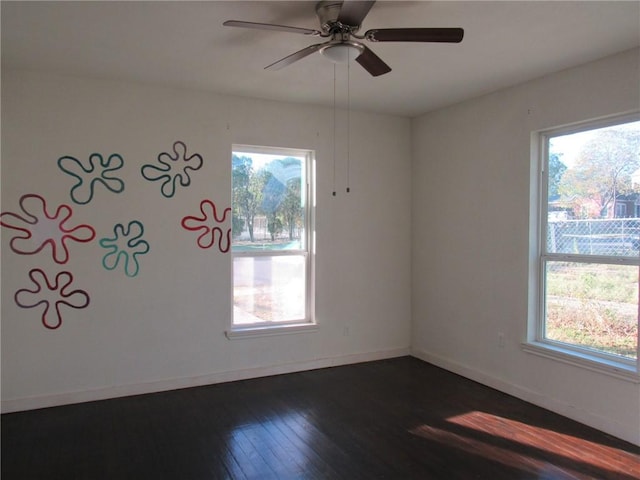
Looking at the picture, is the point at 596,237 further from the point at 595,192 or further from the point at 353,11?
the point at 353,11

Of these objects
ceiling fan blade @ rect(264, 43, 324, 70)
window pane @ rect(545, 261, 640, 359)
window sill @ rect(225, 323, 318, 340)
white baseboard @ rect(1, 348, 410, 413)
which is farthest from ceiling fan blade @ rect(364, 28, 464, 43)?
white baseboard @ rect(1, 348, 410, 413)

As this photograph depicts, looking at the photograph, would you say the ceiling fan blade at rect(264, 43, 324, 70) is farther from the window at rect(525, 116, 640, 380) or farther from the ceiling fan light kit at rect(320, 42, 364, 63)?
the window at rect(525, 116, 640, 380)

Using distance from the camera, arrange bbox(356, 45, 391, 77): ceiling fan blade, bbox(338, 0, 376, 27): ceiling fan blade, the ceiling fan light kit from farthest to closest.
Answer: bbox(356, 45, 391, 77): ceiling fan blade, the ceiling fan light kit, bbox(338, 0, 376, 27): ceiling fan blade

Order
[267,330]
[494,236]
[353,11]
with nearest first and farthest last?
[353,11] < [494,236] < [267,330]

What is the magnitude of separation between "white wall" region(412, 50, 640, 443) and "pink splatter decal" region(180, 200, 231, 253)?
2067 millimetres

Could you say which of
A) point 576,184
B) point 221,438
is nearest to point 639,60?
point 576,184

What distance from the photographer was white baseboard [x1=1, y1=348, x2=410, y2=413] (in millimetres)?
→ 3484

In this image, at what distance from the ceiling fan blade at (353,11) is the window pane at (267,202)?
2.18 m

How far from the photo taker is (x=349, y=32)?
2.40 meters

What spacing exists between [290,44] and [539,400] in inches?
→ 126

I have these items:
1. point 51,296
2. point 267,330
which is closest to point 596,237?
point 267,330

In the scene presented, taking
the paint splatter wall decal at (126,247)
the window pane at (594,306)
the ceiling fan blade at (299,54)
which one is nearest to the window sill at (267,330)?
the paint splatter wall decal at (126,247)

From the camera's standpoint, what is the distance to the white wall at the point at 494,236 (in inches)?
126

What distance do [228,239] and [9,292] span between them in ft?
5.55
